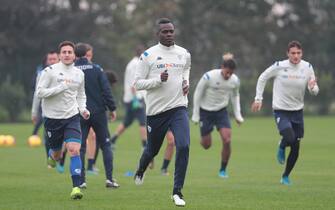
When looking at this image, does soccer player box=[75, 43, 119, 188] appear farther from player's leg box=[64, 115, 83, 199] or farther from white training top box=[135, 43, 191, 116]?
white training top box=[135, 43, 191, 116]

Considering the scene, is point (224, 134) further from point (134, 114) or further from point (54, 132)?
point (134, 114)

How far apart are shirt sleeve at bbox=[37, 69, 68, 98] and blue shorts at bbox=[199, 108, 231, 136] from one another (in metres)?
5.40

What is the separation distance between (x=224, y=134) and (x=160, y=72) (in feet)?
18.4

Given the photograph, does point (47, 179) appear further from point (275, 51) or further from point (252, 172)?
point (275, 51)

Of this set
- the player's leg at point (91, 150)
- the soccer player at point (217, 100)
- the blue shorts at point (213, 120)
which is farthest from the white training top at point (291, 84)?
the player's leg at point (91, 150)

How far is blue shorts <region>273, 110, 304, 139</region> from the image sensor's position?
51.3 ft

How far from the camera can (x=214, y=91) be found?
1788 cm

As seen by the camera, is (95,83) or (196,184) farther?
(196,184)

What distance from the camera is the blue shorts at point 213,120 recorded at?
1789 centimetres

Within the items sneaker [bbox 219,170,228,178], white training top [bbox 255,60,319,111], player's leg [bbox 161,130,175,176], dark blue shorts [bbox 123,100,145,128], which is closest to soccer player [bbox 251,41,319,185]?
white training top [bbox 255,60,319,111]

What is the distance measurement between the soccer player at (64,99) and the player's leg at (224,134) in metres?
4.76

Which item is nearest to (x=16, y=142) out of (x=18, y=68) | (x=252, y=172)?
(x=252, y=172)

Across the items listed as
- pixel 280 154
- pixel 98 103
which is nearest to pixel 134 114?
pixel 280 154

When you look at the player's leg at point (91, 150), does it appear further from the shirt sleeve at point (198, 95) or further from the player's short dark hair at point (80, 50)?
the player's short dark hair at point (80, 50)
